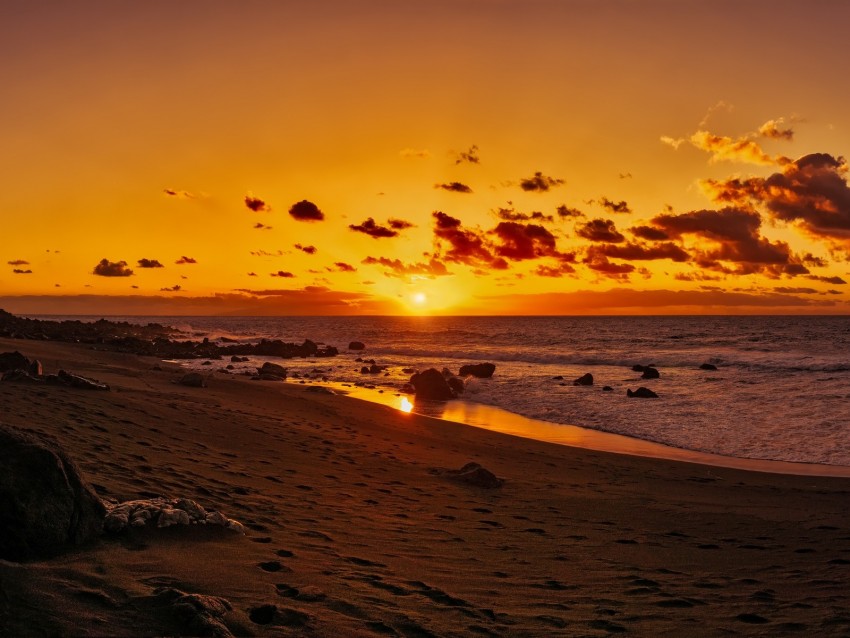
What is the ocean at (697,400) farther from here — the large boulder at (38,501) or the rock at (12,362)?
the large boulder at (38,501)

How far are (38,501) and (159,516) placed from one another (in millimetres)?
1417

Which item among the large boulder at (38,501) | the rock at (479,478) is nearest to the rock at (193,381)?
the rock at (479,478)

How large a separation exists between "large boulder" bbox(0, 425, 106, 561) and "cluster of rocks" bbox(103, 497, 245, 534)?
291 millimetres

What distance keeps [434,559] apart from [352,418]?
532 inches

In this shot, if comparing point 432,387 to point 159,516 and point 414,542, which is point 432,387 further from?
point 159,516

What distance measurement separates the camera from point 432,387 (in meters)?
32.0

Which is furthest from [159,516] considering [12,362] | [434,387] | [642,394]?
[642,394]

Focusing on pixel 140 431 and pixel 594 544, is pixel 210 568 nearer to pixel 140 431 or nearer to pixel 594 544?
pixel 594 544

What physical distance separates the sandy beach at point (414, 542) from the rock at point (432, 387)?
15011mm

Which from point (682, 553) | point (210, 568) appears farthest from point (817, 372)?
point (210, 568)

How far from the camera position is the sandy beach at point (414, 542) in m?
5.29

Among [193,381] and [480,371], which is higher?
[193,381]

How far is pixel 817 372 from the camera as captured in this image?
4309 centimetres

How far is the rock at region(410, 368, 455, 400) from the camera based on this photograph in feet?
104
